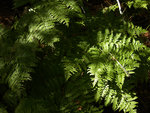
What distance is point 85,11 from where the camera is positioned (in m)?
2.69

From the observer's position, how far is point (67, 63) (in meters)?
1.72

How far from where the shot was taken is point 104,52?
181 centimetres

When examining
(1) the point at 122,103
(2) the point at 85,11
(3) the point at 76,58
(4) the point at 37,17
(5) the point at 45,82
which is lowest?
(1) the point at 122,103

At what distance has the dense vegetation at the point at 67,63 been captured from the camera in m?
1.64

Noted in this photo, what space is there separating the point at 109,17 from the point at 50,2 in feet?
3.18

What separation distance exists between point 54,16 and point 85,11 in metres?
0.97

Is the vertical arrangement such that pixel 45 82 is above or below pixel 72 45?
below

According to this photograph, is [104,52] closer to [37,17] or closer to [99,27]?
[99,27]

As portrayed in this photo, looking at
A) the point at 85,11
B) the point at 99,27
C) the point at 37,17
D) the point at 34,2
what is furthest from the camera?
the point at 85,11

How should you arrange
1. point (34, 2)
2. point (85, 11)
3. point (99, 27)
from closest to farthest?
point (34, 2)
point (99, 27)
point (85, 11)

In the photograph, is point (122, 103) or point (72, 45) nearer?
point (122, 103)

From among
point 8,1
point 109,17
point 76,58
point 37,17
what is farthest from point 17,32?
point 8,1

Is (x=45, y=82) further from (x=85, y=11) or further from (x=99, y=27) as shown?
(x=85, y=11)

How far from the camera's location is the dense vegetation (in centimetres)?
164
